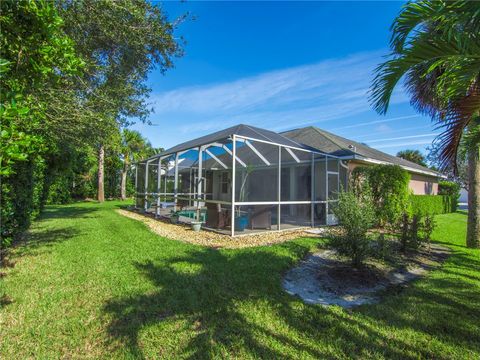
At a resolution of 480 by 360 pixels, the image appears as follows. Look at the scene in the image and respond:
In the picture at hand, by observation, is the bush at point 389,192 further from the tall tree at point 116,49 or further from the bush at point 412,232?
the tall tree at point 116,49

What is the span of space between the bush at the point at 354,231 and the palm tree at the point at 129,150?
25453 millimetres

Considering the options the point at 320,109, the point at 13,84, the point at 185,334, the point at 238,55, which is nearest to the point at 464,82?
the point at 185,334

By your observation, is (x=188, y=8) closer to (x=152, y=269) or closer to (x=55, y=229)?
(x=152, y=269)

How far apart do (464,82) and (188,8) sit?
19.4 feet

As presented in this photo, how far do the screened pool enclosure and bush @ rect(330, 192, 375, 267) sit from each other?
4.37 meters

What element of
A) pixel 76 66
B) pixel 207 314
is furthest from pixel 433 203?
pixel 76 66

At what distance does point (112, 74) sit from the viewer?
622 cm

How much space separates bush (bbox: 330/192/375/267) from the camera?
4.95 meters

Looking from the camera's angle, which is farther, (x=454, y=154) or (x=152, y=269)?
(x=152, y=269)

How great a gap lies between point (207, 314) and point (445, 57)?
4635mm

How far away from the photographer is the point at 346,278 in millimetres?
4965

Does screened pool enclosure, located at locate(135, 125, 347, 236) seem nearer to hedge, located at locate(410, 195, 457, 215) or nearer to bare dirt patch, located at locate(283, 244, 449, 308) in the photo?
bare dirt patch, located at locate(283, 244, 449, 308)

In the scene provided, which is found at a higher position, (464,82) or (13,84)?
(464,82)

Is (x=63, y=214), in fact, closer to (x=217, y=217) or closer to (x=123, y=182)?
(x=217, y=217)
